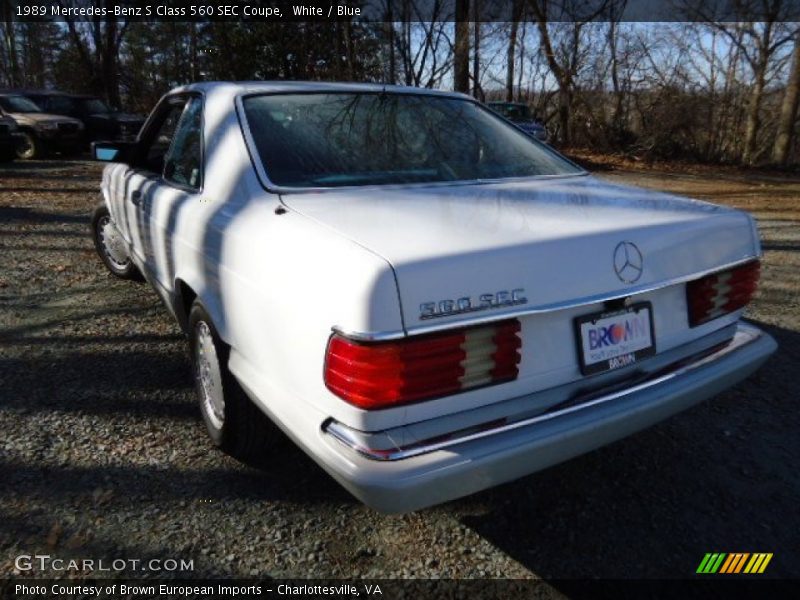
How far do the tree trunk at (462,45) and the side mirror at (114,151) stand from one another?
14.0 m

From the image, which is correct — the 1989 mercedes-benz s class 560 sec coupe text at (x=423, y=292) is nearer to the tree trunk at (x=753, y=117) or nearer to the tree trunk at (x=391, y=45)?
the tree trunk at (x=391, y=45)

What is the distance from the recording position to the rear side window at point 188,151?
2.79 meters

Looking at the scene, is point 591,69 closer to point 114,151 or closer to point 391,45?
point 391,45

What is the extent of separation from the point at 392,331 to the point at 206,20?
81.0 feet

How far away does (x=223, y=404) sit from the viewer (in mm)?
2494

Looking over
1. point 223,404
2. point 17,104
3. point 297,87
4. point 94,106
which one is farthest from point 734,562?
point 94,106

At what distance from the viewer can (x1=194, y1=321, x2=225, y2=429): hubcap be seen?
100.0 inches

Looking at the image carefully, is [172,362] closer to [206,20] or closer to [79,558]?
[79,558]

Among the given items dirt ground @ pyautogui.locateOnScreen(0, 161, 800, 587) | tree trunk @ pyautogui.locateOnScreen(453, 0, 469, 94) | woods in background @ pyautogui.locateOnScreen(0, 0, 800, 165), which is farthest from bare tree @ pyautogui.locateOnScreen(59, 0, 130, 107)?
dirt ground @ pyautogui.locateOnScreen(0, 161, 800, 587)

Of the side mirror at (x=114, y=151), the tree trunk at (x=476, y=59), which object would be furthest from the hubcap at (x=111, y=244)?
the tree trunk at (x=476, y=59)

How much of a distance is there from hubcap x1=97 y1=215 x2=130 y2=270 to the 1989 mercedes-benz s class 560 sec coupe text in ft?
7.33

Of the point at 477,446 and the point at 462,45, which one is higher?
the point at 462,45

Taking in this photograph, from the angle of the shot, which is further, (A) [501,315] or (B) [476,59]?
(B) [476,59]

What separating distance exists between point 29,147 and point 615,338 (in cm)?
1636
